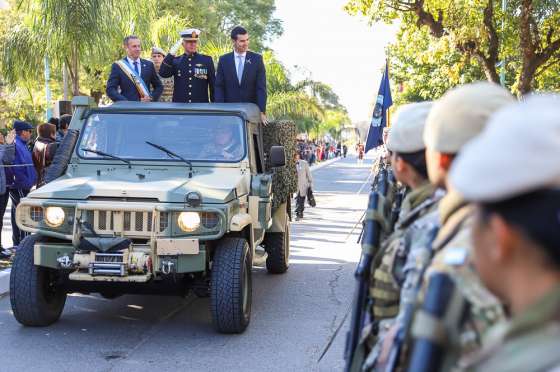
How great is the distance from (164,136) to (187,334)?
1.94m

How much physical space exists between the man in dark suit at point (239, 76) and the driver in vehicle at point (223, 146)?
1.64 metres

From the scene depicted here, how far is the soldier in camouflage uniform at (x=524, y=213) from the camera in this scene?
1367mm

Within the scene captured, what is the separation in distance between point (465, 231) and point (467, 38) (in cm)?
1784

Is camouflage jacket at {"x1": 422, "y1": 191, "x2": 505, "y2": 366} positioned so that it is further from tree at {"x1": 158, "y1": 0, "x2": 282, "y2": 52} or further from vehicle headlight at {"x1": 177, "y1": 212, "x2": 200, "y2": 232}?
tree at {"x1": 158, "y1": 0, "x2": 282, "y2": 52}

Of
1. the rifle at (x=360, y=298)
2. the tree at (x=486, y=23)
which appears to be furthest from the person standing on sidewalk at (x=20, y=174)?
the tree at (x=486, y=23)

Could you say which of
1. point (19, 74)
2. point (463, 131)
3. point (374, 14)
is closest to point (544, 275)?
point (463, 131)

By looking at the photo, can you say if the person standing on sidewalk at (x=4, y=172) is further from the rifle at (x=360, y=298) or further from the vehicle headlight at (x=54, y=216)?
the rifle at (x=360, y=298)

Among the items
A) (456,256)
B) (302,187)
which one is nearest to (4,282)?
(456,256)

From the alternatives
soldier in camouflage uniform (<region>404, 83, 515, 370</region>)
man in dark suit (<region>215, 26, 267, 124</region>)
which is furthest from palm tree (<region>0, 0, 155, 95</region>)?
soldier in camouflage uniform (<region>404, 83, 515, 370</region>)

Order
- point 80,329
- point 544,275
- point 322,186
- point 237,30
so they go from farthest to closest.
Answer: point 322,186 → point 237,30 → point 80,329 → point 544,275

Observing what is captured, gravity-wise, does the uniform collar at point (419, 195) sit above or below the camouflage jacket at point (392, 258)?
above

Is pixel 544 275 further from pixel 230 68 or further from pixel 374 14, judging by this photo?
pixel 374 14

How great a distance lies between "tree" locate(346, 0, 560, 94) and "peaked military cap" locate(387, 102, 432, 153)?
54.9 ft

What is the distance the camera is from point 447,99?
2.42 meters
